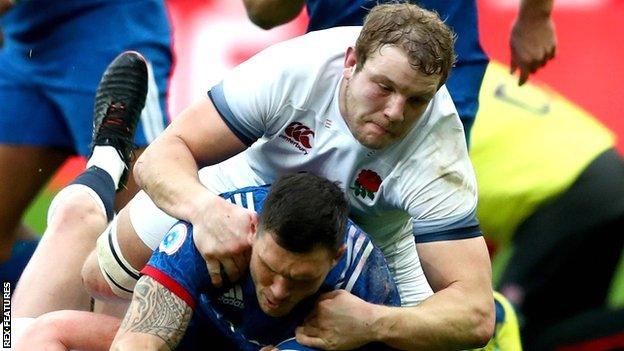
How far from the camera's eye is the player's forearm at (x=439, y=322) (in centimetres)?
361

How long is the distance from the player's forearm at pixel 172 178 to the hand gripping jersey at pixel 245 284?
0.05 m

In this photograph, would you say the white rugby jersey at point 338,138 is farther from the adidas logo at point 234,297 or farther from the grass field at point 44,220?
the grass field at point 44,220

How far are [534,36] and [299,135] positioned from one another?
99cm

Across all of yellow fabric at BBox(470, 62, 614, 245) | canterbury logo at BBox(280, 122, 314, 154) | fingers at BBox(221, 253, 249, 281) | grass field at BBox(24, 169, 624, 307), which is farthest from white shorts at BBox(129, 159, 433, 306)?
grass field at BBox(24, 169, 624, 307)

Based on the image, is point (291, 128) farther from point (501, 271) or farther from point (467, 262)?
point (501, 271)

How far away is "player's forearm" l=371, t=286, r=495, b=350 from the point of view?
11.8 feet

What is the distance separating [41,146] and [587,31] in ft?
8.50

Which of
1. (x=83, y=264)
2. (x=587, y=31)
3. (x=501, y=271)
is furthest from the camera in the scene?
(x=587, y=31)

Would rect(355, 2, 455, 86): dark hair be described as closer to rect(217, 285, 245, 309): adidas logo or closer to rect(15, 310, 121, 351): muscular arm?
rect(217, 285, 245, 309): adidas logo

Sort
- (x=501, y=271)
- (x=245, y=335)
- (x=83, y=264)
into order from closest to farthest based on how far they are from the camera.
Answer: (x=245, y=335) → (x=83, y=264) → (x=501, y=271)

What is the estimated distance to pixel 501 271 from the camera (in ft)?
18.5

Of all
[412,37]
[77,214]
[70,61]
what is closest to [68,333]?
[77,214]

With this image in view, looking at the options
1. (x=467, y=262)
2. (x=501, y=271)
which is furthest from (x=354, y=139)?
(x=501, y=271)

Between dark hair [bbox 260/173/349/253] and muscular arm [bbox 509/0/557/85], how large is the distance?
119 centimetres
